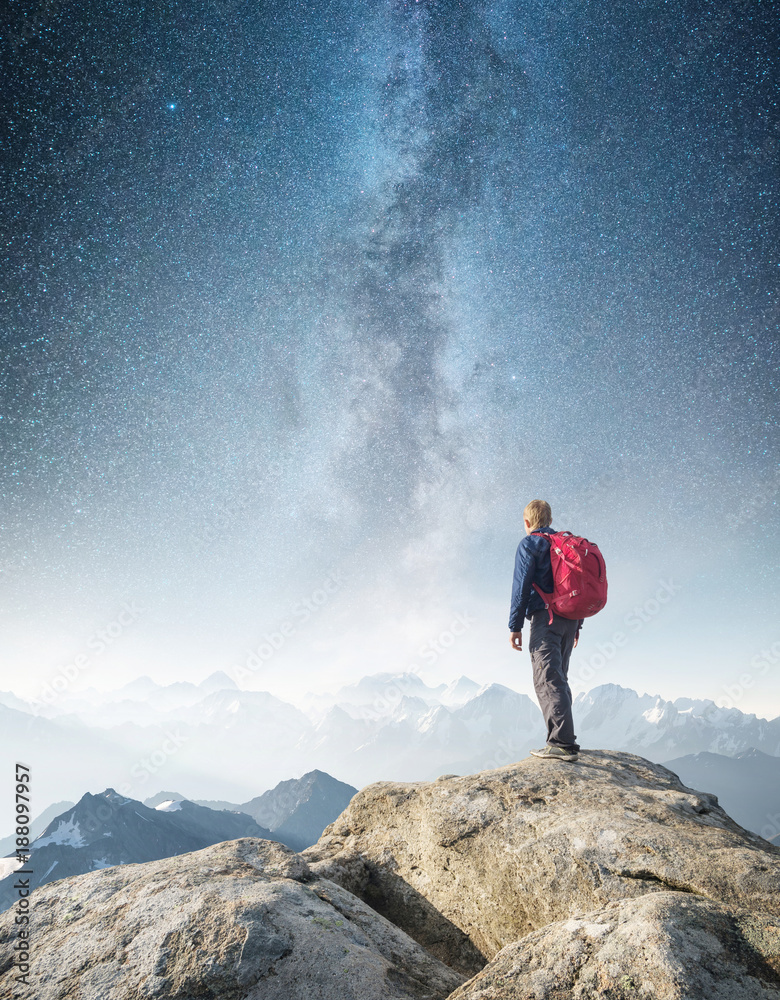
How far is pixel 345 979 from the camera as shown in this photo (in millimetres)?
3568

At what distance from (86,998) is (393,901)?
427cm

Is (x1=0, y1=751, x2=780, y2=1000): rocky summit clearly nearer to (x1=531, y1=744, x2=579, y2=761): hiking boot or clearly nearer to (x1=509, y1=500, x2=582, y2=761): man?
(x1=531, y1=744, x2=579, y2=761): hiking boot

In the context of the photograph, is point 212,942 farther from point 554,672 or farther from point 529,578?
point 529,578

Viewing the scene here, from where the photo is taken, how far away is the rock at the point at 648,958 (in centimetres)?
267

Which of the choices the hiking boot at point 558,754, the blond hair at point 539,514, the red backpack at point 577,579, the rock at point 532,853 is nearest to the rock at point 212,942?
the rock at point 532,853

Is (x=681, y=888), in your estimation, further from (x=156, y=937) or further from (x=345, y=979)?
(x=156, y=937)

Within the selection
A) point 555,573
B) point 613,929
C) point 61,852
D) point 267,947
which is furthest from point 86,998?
point 61,852

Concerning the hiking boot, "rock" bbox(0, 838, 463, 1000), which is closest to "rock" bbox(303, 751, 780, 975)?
the hiking boot

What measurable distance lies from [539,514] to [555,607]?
6.24ft

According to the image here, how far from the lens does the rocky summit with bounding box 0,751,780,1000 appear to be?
298 centimetres

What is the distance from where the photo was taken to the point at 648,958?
2.81m

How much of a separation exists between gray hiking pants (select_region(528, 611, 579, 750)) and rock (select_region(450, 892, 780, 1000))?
4399 millimetres

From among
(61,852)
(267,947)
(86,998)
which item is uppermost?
(267,947)

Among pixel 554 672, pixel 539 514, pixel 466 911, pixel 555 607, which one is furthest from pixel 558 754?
pixel 539 514
